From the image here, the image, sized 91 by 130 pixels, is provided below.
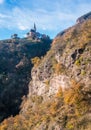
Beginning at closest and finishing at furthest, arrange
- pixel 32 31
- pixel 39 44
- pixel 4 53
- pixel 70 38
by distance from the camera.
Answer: pixel 70 38 < pixel 4 53 < pixel 39 44 < pixel 32 31

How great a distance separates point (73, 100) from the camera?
5731cm

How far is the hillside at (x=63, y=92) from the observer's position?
55.2m

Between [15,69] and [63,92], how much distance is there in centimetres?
6305

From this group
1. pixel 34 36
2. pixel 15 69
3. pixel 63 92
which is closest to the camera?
pixel 63 92

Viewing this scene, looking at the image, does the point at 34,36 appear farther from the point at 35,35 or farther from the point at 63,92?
the point at 63,92

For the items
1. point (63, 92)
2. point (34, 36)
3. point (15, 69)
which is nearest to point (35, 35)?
point (34, 36)

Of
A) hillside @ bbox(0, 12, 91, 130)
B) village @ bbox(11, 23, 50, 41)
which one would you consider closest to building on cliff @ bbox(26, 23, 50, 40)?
village @ bbox(11, 23, 50, 41)

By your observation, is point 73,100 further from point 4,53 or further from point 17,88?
point 4,53

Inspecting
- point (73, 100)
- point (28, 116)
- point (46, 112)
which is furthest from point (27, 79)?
point (73, 100)

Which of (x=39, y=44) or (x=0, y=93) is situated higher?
(x=39, y=44)

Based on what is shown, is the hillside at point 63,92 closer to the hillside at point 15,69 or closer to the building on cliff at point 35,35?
the hillside at point 15,69

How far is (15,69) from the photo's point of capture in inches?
4988

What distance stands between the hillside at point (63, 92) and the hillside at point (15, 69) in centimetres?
1382

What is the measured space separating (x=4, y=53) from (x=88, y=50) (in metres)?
78.1
